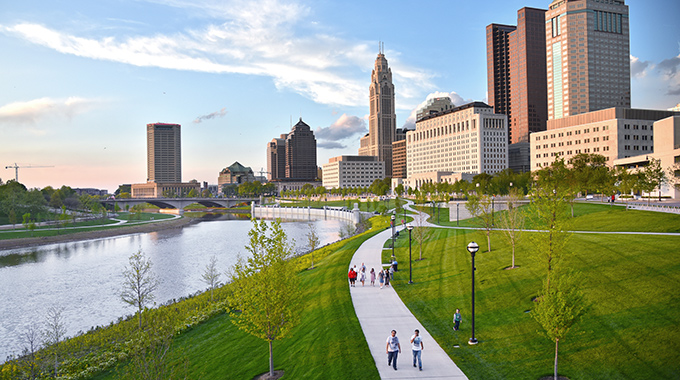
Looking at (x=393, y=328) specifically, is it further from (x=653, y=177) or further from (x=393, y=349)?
(x=653, y=177)

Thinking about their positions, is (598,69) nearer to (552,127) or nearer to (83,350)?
(552,127)

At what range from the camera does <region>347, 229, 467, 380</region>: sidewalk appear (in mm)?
16531

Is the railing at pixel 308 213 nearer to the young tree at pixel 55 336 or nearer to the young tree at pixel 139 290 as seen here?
the young tree at pixel 139 290

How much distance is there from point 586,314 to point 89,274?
5223 centimetres

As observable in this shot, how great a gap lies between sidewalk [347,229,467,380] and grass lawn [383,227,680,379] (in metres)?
0.55

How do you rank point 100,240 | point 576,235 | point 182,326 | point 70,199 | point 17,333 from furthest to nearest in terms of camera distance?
point 70,199, point 100,240, point 576,235, point 17,333, point 182,326

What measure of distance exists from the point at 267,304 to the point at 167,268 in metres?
40.6

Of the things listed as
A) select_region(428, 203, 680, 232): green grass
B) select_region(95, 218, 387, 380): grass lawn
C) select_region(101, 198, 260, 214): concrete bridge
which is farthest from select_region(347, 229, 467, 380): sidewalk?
select_region(101, 198, 260, 214): concrete bridge

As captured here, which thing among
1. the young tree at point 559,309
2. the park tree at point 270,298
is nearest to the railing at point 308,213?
the park tree at point 270,298

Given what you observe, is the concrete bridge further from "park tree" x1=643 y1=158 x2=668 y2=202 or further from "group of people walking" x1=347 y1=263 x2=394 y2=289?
"park tree" x1=643 y1=158 x2=668 y2=202

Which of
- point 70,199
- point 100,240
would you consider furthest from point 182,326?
point 70,199

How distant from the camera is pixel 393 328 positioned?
21500mm

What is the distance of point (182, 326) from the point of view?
27578mm

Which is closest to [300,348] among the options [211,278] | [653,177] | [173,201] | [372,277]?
[372,277]
